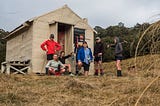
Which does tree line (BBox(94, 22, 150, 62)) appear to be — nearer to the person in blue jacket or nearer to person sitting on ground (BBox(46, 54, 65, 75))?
the person in blue jacket

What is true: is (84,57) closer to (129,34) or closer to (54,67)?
(54,67)

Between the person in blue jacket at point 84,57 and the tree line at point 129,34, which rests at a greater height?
the person in blue jacket at point 84,57

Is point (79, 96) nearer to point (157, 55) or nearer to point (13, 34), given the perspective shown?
point (157, 55)

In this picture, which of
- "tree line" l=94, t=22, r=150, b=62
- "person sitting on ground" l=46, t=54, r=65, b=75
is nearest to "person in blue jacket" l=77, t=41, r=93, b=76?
"person sitting on ground" l=46, t=54, r=65, b=75

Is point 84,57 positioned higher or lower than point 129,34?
higher

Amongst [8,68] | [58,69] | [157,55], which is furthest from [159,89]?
[8,68]

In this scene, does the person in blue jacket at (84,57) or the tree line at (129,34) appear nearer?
the tree line at (129,34)

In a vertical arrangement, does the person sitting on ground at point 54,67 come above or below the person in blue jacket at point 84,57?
below

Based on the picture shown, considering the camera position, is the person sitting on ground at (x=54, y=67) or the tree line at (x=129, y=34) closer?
the tree line at (x=129, y=34)

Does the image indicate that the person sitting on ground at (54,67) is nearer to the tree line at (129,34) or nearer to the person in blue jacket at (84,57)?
the person in blue jacket at (84,57)

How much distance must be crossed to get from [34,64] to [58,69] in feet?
11.1

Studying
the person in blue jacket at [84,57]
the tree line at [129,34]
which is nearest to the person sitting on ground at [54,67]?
the person in blue jacket at [84,57]

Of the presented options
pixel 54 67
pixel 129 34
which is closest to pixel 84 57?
pixel 54 67

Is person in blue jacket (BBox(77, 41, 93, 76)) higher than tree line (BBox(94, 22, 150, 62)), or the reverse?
person in blue jacket (BBox(77, 41, 93, 76))
